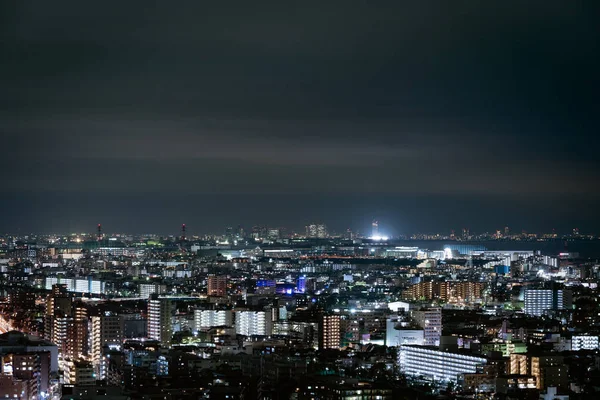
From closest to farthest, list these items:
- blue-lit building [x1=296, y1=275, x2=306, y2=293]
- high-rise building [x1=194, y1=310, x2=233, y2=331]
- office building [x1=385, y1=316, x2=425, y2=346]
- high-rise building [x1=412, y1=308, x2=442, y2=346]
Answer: office building [x1=385, y1=316, x2=425, y2=346], high-rise building [x1=412, y1=308, x2=442, y2=346], high-rise building [x1=194, y1=310, x2=233, y2=331], blue-lit building [x1=296, y1=275, x2=306, y2=293]

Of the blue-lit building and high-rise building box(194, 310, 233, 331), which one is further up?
the blue-lit building

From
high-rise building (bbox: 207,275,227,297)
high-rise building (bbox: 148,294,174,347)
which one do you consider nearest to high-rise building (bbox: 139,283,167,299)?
high-rise building (bbox: 207,275,227,297)

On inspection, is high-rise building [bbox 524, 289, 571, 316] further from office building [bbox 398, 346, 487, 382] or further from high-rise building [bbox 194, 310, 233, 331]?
office building [bbox 398, 346, 487, 382]

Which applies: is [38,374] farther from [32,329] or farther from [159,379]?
[32,329]

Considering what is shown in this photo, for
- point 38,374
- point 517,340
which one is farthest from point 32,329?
point 517,340

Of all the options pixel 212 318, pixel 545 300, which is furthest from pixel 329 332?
pixel 545 300

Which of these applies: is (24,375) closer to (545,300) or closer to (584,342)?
(584,342)
